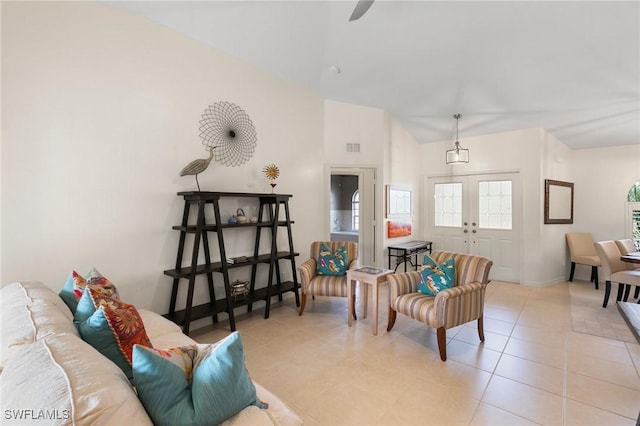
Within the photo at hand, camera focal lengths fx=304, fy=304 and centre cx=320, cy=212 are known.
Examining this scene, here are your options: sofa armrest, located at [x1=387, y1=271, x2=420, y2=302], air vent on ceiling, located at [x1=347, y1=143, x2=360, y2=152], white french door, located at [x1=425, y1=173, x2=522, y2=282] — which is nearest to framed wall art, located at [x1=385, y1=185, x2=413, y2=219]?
white french door, located at [x1=425, y1=173, x2=522, y2=282]

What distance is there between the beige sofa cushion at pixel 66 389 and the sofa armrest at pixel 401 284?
2.69 metres

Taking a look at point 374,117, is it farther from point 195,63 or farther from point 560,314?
point 560,314

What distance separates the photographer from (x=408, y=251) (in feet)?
17.7

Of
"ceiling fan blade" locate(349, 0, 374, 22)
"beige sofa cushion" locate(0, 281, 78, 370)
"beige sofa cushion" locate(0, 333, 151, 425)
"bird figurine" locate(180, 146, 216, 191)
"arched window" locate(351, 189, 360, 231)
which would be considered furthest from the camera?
"arched window" locate(351, 189, 360, 231)

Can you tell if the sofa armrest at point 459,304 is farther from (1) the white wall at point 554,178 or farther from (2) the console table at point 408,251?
(1) the white wall at point 554,178

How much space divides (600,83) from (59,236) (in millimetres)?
5964

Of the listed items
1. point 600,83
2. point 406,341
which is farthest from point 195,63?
point 600,83

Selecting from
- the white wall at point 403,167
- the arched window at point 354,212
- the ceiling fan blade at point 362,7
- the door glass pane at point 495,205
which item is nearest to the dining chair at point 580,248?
the door glass pane at point 495,205

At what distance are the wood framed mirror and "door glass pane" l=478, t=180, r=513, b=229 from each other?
0.54 metres

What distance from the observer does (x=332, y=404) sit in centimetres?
216

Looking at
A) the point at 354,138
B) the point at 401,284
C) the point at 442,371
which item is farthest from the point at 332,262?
the point at 354,138

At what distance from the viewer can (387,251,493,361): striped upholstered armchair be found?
9.13 ft

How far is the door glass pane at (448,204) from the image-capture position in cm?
607

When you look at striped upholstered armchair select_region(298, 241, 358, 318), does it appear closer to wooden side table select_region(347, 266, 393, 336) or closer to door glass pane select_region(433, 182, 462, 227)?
wooden side table select_region(347, 266, 393, 336)
